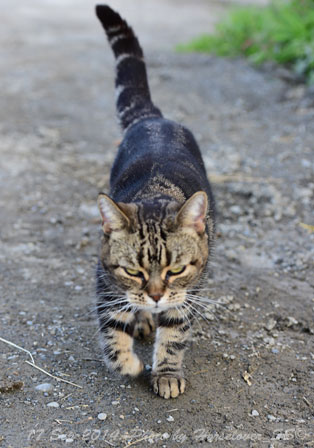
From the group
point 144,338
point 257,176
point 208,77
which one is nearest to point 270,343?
point 144,338

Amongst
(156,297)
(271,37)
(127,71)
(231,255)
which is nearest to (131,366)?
(156,297)

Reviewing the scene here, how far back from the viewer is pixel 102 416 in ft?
9.11

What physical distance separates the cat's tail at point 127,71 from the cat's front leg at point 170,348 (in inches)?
62.6

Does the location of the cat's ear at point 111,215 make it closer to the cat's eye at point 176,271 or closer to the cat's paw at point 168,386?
the cat's eye at point 176,271

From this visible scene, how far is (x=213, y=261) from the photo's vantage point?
156 inches

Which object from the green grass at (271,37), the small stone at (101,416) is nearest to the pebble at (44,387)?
the small stone at (101,416)

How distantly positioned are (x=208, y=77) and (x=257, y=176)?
313 cm

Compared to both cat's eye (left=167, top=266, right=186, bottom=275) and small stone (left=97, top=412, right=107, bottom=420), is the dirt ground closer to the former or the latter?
small stone (left=97, top=412, right=107, bottom=420)

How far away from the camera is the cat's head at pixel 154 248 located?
8.77 feet

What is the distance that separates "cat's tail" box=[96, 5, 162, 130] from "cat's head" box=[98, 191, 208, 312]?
145 cm

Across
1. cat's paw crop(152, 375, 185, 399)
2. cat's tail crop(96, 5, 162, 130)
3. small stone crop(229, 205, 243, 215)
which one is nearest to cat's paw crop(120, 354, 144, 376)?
cat's paw crop(152, 375, 185, 399)

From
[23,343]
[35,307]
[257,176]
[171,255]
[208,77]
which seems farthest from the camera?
[208,77]

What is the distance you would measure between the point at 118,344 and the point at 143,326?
0.45 meters

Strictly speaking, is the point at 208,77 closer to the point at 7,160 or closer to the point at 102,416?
the point at 7,160
